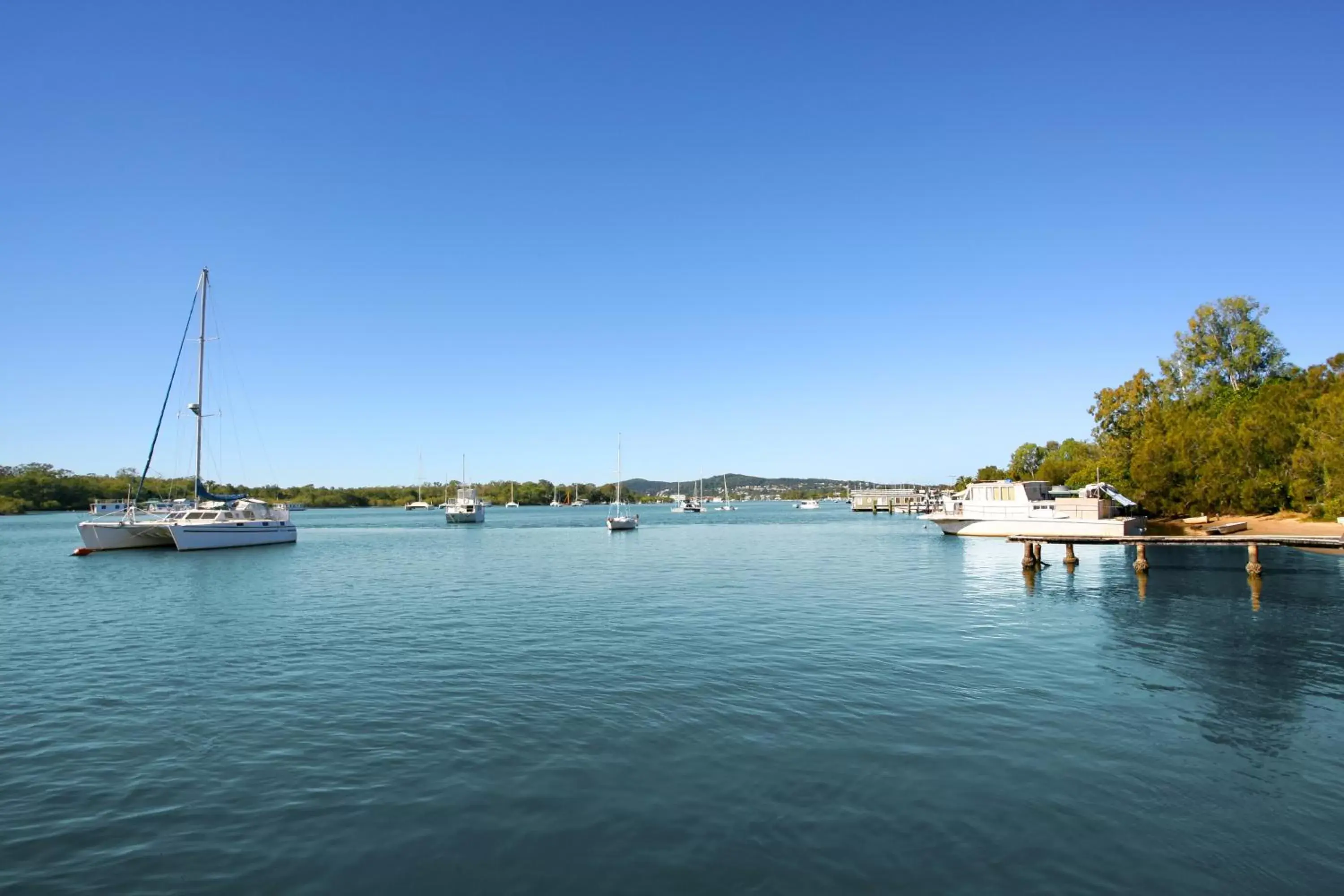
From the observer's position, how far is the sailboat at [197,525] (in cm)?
6100

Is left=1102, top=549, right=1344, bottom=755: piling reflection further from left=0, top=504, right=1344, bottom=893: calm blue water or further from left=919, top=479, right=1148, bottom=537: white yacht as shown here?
left=919, top=479, right=1148, bottom=537: white yacht

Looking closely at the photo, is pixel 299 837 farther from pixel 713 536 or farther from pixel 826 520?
pixel 826 520

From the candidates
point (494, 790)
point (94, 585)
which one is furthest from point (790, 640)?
point (94, 585)

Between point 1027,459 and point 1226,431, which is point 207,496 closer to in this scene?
point 1226,431

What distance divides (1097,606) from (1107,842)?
25300mm

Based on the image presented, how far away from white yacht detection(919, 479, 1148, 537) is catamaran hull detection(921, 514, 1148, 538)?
45 millimetres

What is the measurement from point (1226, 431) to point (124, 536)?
9900 centimetres

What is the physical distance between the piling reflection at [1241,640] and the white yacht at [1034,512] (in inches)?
738

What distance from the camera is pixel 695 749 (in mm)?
12953

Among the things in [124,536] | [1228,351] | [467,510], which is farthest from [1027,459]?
[124,536]

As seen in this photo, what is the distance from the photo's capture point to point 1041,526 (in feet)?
217

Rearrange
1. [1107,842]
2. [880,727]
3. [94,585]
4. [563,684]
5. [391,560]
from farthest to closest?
[391,560], [94,585], [563,684], [880,727], [1107,842]

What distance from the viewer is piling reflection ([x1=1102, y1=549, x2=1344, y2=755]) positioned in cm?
1505

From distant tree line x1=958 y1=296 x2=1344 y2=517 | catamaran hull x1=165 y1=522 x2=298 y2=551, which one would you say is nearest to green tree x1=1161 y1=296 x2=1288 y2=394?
distant tree line x1=958 y1=296 x2=1344 y2=517
